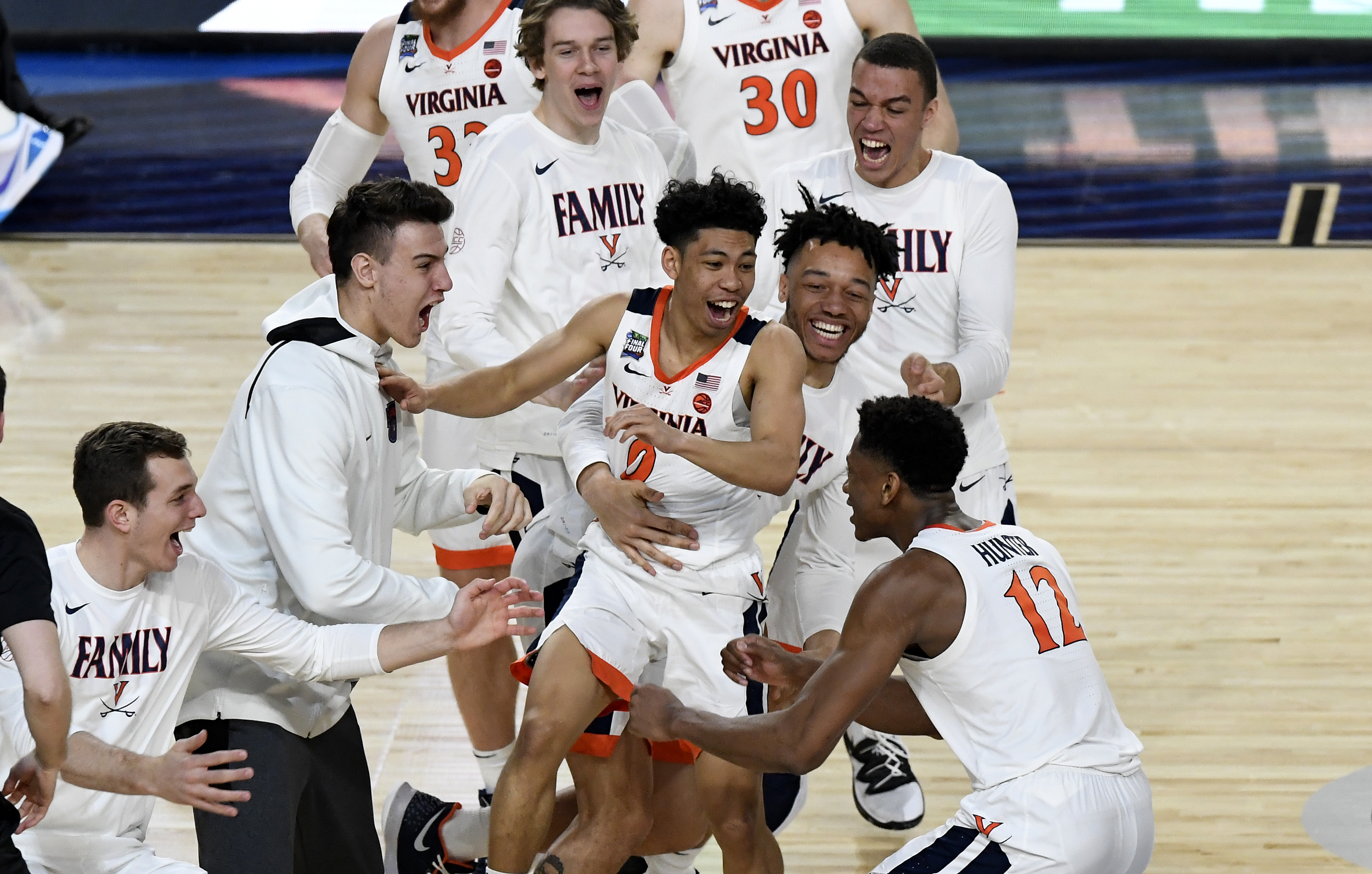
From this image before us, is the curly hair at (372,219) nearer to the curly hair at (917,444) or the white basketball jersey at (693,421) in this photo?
the white basketball jersey at (693,421)

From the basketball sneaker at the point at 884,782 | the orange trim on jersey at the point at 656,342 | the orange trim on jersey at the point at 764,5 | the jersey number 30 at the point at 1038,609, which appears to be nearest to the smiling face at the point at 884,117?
the orange trim on jersey at the point at 656,342

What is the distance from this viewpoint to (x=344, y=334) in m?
3.74

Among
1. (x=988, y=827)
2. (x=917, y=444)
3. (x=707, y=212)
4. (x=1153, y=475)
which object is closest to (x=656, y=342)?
(x=707, y=212)

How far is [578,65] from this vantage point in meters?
4.47

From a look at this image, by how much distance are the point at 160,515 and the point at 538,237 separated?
5.15 ft

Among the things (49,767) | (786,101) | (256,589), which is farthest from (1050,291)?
(49,767)

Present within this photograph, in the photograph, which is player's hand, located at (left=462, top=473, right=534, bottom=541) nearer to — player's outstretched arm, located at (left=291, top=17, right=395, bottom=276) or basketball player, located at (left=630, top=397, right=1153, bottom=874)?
basketball player, located at (left=630, top=397, right=1153, bottom=874)

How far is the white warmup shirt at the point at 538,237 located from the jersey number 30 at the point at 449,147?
369mm

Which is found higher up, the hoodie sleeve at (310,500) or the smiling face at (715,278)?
the smiling face at (715,278)

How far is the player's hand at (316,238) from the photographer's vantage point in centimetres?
488

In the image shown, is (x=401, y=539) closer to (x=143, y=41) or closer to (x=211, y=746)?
(x=211, y=746)

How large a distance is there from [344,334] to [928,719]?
1.61 meters

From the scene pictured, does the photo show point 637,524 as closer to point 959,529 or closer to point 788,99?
point 959,529

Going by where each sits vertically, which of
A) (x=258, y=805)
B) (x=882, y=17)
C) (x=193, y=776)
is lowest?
(x=258, y=805)
